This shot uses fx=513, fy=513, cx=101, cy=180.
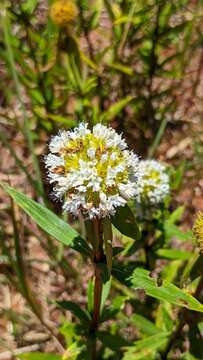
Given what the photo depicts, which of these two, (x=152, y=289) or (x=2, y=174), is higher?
(x=2, y=174)

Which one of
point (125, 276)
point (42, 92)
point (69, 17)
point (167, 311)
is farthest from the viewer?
point (42, 92)

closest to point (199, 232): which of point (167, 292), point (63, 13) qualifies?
point (167, 292)

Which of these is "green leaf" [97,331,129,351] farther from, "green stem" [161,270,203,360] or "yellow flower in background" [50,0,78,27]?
"yellow flower in background" [50,0,78,27]

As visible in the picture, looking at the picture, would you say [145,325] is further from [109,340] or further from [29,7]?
[29,7]

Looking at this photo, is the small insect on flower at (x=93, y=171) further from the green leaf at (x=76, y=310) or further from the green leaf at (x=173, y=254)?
the green leaf at (x=173, y=254)

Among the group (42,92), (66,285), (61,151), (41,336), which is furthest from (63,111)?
(61,151)

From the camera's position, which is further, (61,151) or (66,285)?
(66,285)

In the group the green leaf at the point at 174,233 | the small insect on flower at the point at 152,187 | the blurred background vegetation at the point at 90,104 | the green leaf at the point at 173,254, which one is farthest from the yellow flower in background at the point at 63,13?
the green leaf at the point at 173,254

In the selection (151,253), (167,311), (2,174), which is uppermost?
(2,174)

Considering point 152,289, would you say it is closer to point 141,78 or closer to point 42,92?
point 42,92
